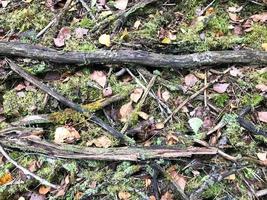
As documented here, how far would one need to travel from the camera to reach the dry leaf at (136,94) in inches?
145

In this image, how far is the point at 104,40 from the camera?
4086 millimetres

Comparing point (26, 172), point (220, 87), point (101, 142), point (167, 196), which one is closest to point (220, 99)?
point (220, 87)

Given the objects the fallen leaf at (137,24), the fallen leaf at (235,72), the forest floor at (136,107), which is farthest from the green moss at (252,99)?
the fallen leaf at (137,24)

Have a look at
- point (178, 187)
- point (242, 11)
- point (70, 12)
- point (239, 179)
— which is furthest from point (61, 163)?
point (242, 11)

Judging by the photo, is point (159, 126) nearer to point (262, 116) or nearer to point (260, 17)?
point (262, 116)

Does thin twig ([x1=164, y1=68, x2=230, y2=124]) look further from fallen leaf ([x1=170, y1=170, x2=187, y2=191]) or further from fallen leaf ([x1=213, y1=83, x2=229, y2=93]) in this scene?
fallen leaf ([x1=170, y1=170, x2=187, y2=191])

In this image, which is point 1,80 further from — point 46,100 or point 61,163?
point 61,163

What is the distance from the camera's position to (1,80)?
3.94m

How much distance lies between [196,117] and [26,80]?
67.1 inches

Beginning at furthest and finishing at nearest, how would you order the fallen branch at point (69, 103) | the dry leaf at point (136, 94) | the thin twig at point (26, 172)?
1. the dry leaf at point (136, 94)
2. the fallen branch at point (69, 103)
3. the thin twig at point (26, 172)

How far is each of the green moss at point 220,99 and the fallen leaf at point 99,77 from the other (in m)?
1.05

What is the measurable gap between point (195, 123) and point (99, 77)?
106 centimetres

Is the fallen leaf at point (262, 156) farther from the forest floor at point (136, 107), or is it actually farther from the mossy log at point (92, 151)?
the mossy log at point (92, 151)

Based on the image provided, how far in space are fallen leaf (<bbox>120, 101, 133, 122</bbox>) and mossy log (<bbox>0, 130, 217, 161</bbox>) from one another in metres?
0.35
